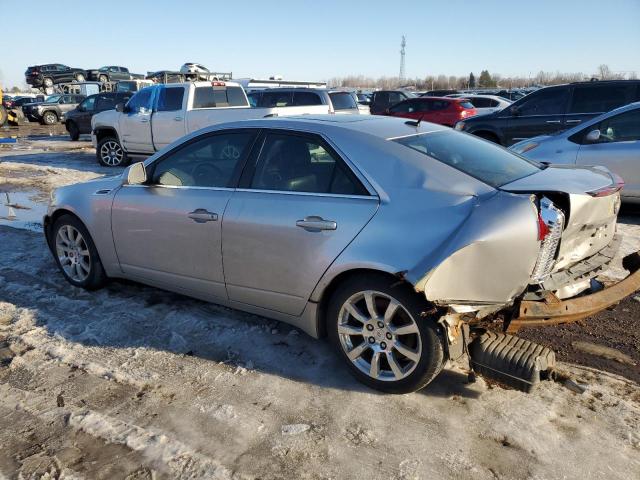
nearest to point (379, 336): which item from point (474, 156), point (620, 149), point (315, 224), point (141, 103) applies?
point (315, 224)

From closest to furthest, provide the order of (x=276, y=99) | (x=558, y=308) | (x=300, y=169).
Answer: (x=558, y=308) < (x=300, y=169) < (x=276, y=99)

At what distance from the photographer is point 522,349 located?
2877 millimetres

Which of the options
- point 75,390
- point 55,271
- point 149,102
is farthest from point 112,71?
point 75,390

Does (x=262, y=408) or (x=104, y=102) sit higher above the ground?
(x=104, y=102)

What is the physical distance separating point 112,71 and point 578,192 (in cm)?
4185

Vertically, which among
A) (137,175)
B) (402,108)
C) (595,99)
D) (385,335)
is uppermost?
(595,99)

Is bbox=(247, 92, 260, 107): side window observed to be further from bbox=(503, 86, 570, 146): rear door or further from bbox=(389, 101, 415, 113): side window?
bbox=(503, 86, 570, 146): rear door

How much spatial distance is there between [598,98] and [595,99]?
5cm

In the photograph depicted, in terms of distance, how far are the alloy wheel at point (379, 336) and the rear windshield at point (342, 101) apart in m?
10.6

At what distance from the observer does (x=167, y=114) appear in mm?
11766

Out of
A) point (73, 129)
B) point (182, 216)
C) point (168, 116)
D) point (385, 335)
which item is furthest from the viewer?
point (73, 129)

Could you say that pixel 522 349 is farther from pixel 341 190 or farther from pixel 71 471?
pixel 71 471

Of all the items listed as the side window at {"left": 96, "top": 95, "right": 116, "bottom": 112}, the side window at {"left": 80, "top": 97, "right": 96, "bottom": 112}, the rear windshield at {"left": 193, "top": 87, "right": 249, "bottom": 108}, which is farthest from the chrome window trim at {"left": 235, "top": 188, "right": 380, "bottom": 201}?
the side window at {"left": 80, "top": 97, "right": 96, "bottom": 112}

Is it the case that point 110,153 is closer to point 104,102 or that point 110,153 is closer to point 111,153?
point 111,153
